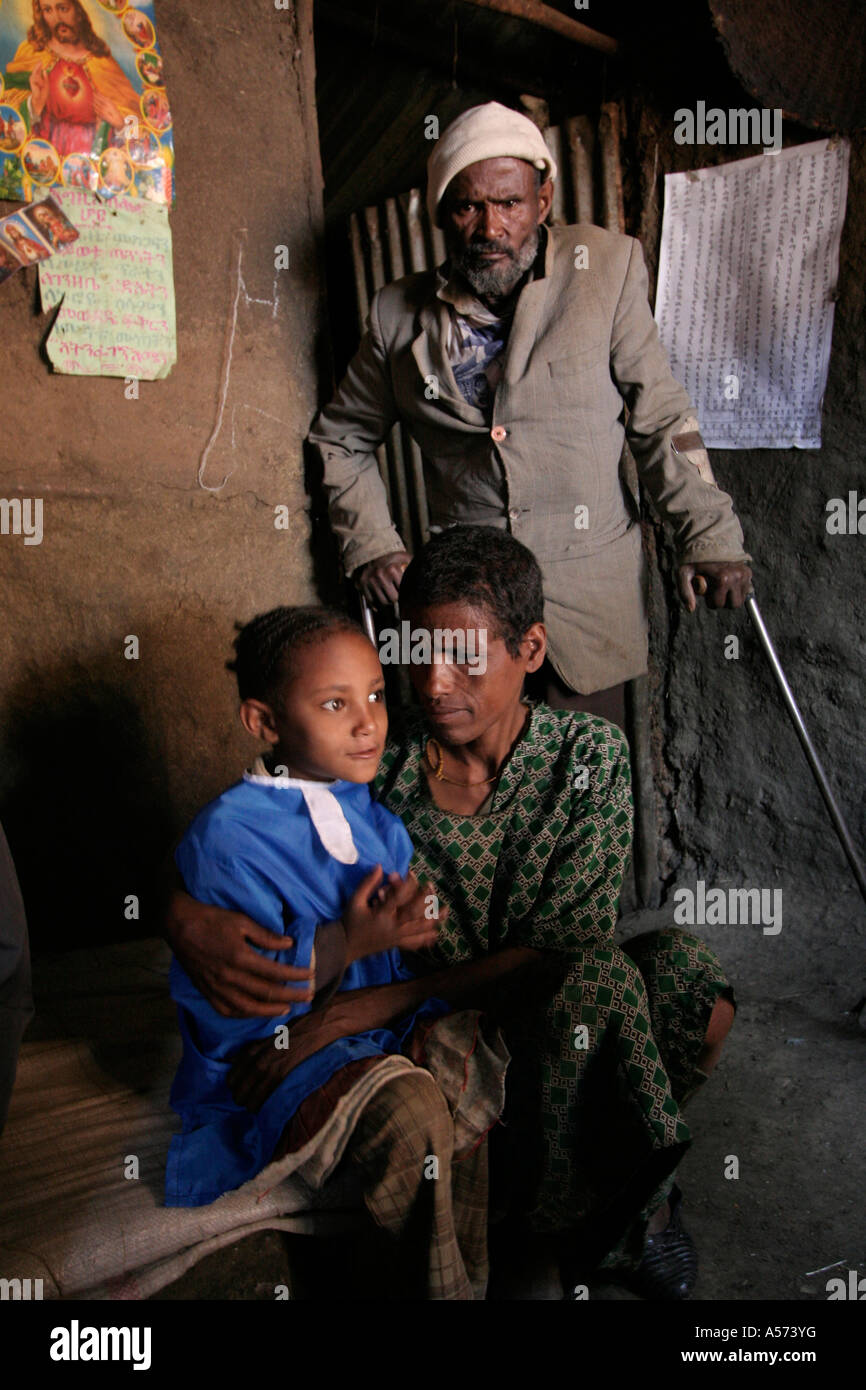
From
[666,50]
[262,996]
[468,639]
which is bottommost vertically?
[262,996]

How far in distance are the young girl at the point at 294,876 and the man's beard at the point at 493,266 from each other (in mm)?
1267

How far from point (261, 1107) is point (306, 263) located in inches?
94.1

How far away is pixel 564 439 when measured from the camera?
270 cm

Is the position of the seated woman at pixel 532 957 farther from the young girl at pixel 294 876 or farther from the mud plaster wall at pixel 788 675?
the mud plaster wall at pixel 788 675

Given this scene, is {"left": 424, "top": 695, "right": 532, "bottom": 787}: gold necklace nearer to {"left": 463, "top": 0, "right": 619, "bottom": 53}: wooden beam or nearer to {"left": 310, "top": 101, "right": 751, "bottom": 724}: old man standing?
{"left": 310, "top": 101, "right": 751, "bottom": 724}: old man standing

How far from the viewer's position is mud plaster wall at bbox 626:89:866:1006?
3.03 metres

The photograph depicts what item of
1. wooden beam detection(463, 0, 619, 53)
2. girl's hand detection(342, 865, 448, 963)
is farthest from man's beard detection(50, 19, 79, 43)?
girl's hand detection(342, 865, 448, 963)

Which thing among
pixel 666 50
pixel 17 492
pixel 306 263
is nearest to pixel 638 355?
pixel 306 263

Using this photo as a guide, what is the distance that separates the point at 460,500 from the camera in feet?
9.41

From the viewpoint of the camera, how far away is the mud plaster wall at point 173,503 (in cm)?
251

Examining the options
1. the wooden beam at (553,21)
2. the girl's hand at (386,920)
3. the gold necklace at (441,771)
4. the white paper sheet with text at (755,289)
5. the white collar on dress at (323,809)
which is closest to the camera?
the girl's hand at (386,920)

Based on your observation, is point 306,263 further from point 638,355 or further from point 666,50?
point 666,50

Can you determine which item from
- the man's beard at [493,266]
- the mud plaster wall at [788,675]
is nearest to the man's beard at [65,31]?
the man's beard at [493,266]

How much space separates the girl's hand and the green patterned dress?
0.86ft
